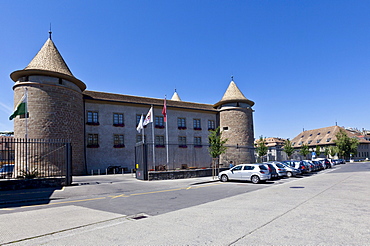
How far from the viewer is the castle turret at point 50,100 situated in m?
26.1

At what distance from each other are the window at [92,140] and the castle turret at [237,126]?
19.4 metres

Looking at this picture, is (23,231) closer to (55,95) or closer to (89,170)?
(55,95)

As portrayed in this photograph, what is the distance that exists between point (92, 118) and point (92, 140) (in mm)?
2717

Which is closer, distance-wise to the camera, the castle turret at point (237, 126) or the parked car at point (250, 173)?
the parked car at point (250, 173)

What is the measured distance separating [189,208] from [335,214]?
4.48 meters

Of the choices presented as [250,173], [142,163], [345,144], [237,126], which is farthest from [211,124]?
[345,144]

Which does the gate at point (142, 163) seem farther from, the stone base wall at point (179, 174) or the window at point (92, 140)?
the window at point (92, 140)

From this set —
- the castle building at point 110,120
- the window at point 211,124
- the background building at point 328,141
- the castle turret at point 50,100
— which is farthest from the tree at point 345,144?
the castle turret at point 50,100

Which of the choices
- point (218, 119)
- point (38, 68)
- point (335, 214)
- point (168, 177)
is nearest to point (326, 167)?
point (218, 119)

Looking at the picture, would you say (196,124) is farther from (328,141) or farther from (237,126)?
(328,141)

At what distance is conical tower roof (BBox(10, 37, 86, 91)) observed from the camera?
26.4 meters

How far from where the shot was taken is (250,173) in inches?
757

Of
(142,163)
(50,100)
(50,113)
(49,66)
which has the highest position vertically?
(49,66)

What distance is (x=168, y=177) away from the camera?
73.4 ft
